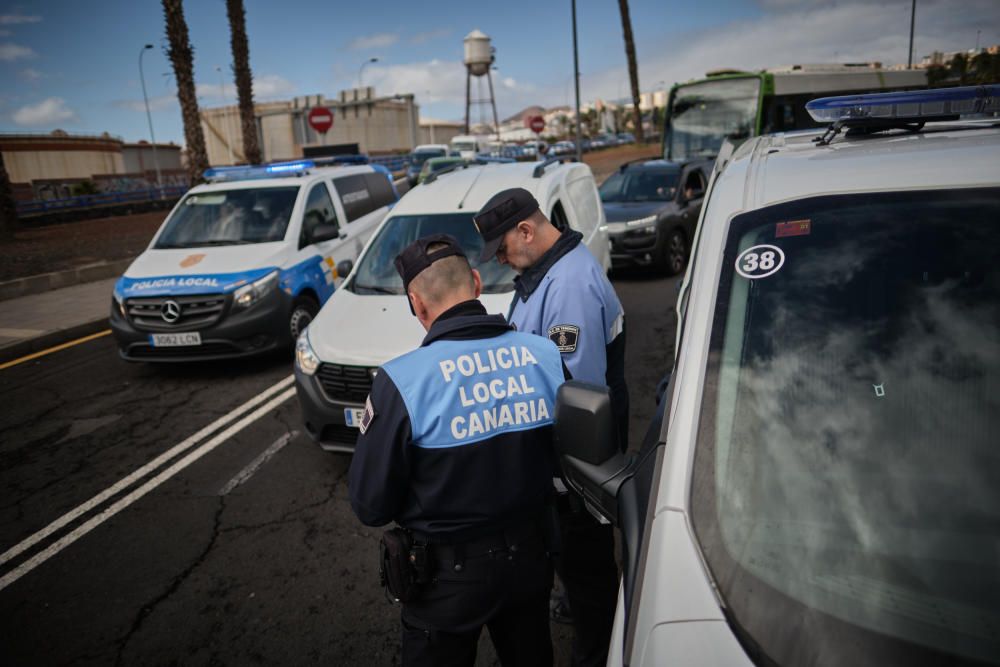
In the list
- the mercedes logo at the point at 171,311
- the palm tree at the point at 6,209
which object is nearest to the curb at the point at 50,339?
the mercedes logo at the point at 171,311

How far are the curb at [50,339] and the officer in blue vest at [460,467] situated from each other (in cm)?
815

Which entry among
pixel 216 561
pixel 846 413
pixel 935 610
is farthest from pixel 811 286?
pixel 216 561

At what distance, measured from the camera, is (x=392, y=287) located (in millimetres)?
5141

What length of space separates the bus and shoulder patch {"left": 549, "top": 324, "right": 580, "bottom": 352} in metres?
15.1

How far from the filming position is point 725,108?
1706 centimetres

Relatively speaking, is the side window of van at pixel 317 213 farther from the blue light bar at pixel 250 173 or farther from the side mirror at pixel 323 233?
the blue light bar at pixel 250 173

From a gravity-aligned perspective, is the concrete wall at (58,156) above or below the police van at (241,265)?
above

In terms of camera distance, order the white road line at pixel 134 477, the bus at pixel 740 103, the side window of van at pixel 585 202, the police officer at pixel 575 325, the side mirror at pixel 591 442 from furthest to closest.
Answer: the bus at pixel 740 103 → the side window of van at pixel 585 202 → the white road line at pixel 134 477 → the police officer at pixel 575 325 → the side mirror at pixel 591 442

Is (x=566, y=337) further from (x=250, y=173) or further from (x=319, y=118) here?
(x=319, y=118)

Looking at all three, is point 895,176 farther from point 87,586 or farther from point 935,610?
point 87,586

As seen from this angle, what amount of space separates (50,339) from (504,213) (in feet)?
26.6

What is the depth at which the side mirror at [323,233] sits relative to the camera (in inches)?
285

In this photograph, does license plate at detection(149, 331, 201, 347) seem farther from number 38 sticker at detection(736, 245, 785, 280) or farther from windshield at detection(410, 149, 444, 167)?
windshield at detection(410, 149, 444, 167)

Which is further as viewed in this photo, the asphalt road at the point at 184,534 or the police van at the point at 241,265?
the police van at the point at 241,265
